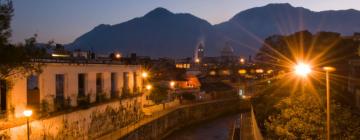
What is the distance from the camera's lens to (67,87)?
1312 inches

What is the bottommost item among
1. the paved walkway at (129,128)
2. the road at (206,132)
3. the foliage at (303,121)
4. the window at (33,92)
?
the road at (206,132)

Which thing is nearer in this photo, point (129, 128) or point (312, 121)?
point (312, 121)

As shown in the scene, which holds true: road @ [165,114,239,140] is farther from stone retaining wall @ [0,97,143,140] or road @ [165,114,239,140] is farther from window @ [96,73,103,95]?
window @ [96,73,103,95]

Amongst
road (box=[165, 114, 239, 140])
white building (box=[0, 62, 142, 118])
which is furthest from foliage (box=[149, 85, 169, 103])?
white building (box=[0, 62, 142, 118])

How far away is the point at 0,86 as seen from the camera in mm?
23344

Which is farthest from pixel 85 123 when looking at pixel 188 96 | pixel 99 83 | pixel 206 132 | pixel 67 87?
pixel 188 96

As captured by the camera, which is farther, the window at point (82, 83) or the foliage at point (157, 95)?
the foliage at point (157, 95)

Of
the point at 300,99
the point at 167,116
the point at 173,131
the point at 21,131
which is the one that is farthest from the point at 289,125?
the point at 173,131

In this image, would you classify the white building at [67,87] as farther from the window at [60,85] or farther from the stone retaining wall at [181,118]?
the stone retaining wall at [181,118]

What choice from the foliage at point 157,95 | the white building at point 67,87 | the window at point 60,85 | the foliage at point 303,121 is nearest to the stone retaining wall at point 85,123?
the white building at point 67,87

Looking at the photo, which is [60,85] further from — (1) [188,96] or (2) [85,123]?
(1) [188,96]

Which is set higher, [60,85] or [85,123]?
[60,85]

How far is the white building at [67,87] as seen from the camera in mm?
26234

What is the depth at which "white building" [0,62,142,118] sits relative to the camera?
26.2 m
